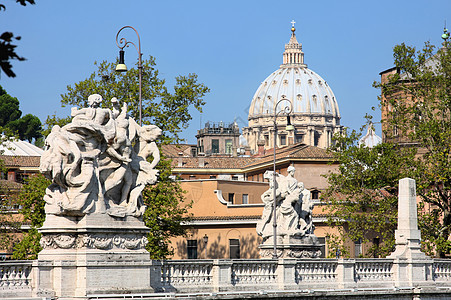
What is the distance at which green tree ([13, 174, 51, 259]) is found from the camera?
3862 centimetres

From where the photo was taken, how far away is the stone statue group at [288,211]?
87.9 ft

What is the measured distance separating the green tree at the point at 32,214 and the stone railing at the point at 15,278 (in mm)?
18378

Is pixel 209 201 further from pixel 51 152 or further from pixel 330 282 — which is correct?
pixel 51 152

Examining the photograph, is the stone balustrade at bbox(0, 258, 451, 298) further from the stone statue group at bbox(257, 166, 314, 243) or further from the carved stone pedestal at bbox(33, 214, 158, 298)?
the stone statue group at bbox(257, 166, 314, 243)

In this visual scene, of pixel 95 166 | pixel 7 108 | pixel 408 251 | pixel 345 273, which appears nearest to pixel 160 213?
pixel 408 251

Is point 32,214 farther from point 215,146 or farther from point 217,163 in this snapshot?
point 215,146


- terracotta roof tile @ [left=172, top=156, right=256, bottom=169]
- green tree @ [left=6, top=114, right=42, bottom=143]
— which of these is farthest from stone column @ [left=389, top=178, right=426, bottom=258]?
green tree @ [left=6, top=114, right=42, bottom=143]

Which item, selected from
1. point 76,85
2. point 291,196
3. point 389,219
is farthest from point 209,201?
point 291,196

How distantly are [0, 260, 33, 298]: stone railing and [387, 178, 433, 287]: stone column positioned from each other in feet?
37.1

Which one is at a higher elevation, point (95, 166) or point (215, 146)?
point (215, 146)

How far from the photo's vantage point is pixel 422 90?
42312 millimetres

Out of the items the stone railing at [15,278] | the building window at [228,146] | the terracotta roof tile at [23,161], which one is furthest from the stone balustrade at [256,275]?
the building window at [228,146]

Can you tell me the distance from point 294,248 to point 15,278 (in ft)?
32.7

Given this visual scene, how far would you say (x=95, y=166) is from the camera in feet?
65.2
